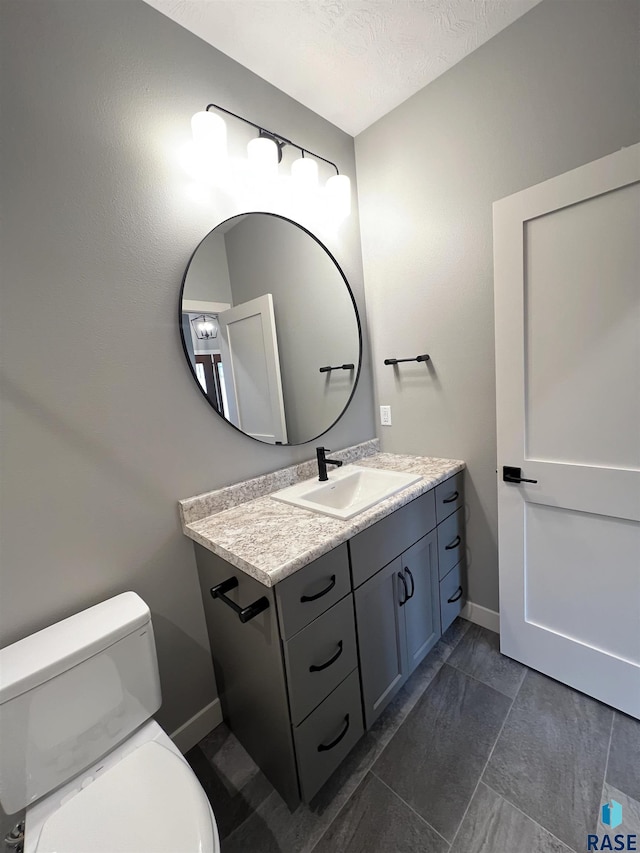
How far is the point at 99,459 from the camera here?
1.08 metres

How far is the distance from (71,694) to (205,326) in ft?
3.85

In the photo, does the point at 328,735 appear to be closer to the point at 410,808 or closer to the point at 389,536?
the point at 410,808

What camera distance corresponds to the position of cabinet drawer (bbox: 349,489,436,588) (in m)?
1.16

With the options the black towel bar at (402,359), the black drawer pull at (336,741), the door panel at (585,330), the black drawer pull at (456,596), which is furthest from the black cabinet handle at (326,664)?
the black towel bar at (402,359)

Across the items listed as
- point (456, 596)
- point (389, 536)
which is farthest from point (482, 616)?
point (389, 536)

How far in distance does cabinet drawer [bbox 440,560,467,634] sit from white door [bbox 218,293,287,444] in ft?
3.41

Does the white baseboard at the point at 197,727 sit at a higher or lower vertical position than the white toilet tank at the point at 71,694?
lower

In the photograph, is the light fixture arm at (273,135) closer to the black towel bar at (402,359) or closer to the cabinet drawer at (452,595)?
the black towel bar at (402,359)

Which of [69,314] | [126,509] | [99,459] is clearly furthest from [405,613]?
[69,314]

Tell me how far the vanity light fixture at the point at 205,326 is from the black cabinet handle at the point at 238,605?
2.87 feet

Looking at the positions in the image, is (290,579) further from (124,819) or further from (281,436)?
(281,436)

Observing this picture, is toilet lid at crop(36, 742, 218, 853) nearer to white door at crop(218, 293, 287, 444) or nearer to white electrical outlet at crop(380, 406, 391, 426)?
white door at crop(218, 293, 287, 444)

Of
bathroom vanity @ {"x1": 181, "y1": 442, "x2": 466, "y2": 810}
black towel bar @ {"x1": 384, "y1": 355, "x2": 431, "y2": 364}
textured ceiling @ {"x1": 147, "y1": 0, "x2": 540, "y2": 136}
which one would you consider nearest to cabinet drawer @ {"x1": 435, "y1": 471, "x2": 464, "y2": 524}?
bathroom vanity @ {"x1": 181, "y1": 442, "x2": 466, "y2": 810}

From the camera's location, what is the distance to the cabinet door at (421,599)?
→ 1.40m
